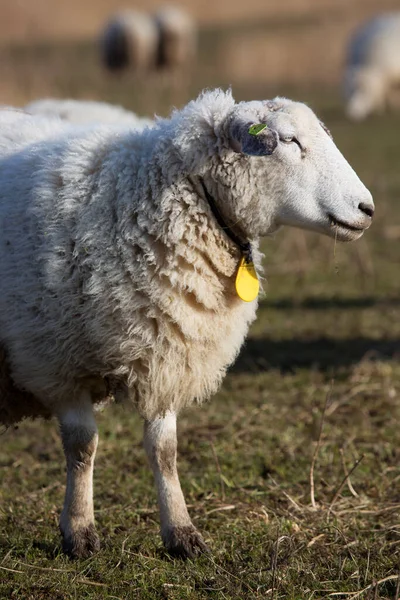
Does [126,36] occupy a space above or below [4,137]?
above

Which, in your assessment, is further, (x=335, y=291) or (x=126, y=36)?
(x=126, y=36)

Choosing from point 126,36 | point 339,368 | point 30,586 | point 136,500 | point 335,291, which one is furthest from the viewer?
point 126,36

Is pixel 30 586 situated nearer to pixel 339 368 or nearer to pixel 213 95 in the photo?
pixel 213 95

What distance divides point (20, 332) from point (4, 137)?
89 cm

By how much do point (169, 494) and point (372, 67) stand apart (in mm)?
19040

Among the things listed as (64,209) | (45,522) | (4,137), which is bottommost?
(45,522)

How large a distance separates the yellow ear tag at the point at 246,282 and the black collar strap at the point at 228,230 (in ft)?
0.08

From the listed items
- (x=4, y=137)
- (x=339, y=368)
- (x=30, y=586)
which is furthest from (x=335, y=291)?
(x=30, y=586)

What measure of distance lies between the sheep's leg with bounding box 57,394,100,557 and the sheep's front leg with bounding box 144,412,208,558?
0.23 meters

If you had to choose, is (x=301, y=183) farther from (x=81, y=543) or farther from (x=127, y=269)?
(x=81, y=543)

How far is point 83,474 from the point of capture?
347 centimetres

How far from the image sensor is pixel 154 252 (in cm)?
331

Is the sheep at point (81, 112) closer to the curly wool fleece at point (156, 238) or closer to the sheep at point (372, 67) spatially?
the curly wool fleece at point (156, 238)

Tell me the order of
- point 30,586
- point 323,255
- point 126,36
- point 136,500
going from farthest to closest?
1. point 126,36
2. point 323,255
3. point 136,500
4. point 30,586
